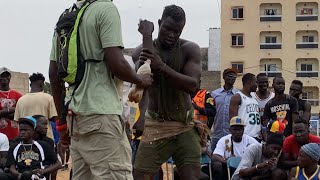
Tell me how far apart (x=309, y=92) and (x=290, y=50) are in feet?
11.7

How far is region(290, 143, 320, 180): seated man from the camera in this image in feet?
28.0

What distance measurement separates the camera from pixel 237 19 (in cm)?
5431

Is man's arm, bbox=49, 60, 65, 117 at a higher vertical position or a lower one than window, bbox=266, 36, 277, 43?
lower

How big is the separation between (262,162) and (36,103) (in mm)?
3533

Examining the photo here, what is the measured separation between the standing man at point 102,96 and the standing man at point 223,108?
17.4 feet

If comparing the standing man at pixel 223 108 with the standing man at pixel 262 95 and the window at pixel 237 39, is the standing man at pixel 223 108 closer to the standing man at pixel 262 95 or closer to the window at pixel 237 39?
the standing man at pixel 262 95

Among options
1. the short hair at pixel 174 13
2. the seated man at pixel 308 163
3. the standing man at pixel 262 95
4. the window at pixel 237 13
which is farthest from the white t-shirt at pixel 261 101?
the window at pixel 237 13

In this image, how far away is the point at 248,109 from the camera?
1020 centimetres

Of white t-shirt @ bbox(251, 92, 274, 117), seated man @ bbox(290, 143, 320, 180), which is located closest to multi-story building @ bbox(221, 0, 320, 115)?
white t-shirt @ bbox(251, 92, 274, 117)

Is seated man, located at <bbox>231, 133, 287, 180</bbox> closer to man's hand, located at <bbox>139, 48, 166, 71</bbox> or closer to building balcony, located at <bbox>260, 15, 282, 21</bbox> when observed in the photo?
man's hand, located at <bbox>139, 48, 166, 71</bbox>

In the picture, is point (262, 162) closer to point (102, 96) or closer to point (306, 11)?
point (102, 96)

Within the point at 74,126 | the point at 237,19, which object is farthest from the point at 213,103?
the point at 237,19

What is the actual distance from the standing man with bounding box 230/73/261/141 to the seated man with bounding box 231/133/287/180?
0.94 meters

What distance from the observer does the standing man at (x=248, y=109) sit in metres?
10.2
